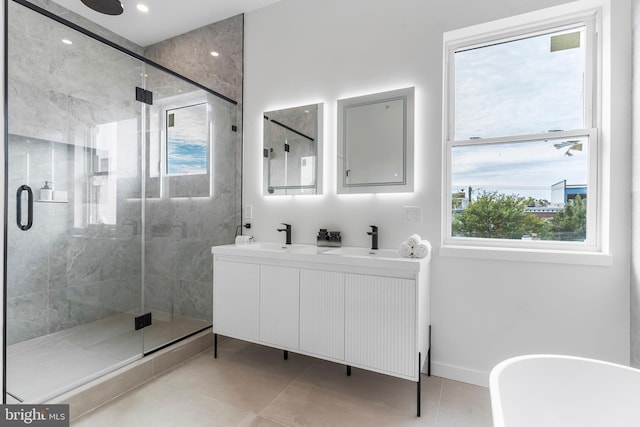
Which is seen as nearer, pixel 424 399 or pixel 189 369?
pixel 424 399

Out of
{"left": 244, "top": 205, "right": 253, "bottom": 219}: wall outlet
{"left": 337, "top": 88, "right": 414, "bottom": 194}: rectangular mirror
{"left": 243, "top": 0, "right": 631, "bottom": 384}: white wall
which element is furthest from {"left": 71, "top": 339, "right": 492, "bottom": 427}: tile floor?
{"left": 337, "top": 88, "right": 414, "bottom": 194}: rectangular mirror

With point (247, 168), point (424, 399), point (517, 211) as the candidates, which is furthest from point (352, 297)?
point (247, 168)

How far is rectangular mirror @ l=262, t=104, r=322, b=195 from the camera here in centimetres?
249

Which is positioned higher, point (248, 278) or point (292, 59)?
point (292, 59)

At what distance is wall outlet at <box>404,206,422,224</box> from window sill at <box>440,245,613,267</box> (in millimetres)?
251

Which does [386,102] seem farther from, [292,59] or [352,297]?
[352,297]

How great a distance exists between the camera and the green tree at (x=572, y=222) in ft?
6.17

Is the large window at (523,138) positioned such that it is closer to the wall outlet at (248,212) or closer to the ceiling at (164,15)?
the wall outlet at (248,212)

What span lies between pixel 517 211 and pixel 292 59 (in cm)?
213

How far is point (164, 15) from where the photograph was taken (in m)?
2.89

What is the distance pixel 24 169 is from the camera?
6.36 ft

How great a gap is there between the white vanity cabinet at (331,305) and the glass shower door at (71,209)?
792mm

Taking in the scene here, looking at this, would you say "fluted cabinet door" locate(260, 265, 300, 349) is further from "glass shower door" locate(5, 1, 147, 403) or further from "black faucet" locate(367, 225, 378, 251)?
"glass shower door" locate(5, 1, 147, 403)
